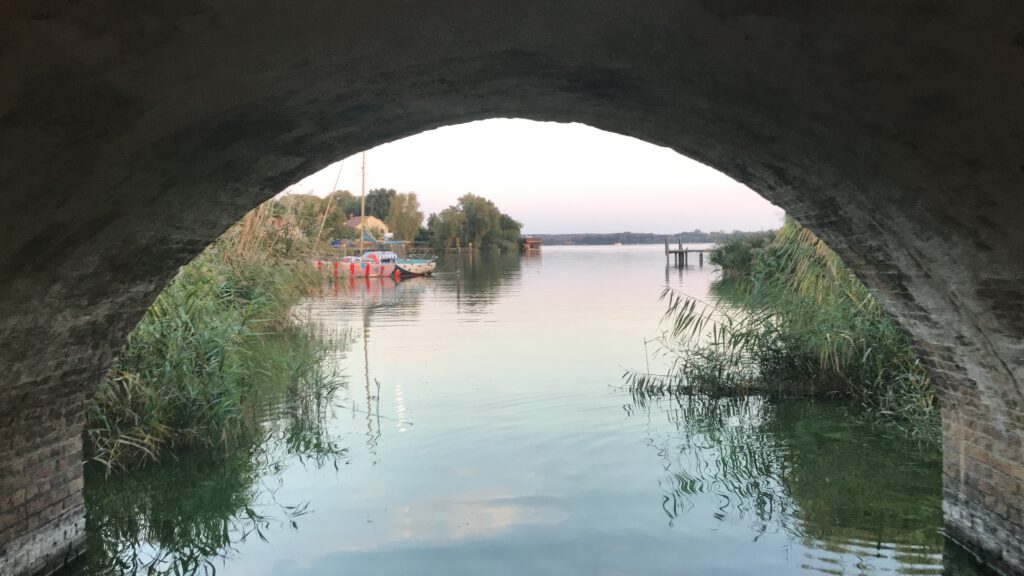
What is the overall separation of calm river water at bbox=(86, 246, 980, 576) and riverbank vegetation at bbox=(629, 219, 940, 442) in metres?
0.43

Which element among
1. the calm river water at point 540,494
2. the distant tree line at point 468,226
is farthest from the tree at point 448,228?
the calm river water at point 540,494

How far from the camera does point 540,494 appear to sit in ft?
21.8

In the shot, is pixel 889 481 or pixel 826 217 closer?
pixel 826 217

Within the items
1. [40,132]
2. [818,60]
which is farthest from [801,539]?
[40,132]

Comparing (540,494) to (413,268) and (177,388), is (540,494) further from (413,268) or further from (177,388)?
(413,268)

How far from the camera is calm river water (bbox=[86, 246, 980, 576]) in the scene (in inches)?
211

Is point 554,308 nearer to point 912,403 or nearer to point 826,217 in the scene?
point 912,403

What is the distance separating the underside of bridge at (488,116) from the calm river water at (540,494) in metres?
0.85

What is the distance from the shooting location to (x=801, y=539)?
5566mm

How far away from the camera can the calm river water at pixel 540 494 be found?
535 centimetres

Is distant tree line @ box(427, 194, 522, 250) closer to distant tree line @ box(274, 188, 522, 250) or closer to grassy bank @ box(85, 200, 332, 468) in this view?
distant tree line @ box(274, 188, 522, 250)

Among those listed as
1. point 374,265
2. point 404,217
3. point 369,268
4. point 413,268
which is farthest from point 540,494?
point 404,217

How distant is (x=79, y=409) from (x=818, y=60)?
195 inches

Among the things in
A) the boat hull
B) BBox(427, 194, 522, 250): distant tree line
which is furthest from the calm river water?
BBox(427, 194, 522, 250): distant tree line
